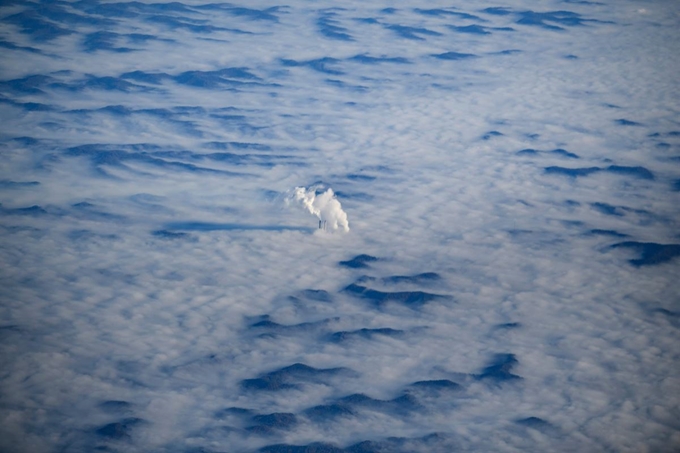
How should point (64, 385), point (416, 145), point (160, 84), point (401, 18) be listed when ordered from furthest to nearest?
1. point (401, 18)
2. point (160, 84)
3. point (416, 145)
4. point (64, 385)

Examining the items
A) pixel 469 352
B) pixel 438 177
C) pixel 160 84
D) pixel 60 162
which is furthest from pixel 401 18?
pixel 469 352

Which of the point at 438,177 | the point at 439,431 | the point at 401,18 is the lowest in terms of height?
the point at 439,431

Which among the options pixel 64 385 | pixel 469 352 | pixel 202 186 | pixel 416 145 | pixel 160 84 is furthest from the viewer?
pixel 160 84

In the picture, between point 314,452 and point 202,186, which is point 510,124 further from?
point 314,452

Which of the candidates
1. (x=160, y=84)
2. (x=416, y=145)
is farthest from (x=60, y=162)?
(x=416, y=145)

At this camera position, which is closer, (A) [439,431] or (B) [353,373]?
(A) [439,431]

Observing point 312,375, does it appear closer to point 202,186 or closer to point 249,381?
point 249,381

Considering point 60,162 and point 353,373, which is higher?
point 60,162
